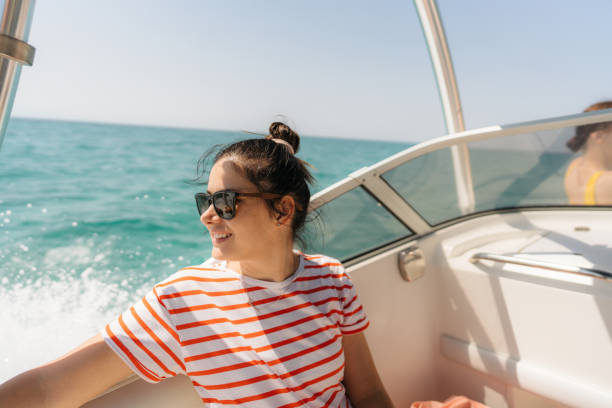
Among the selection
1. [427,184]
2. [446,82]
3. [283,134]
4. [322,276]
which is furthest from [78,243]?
[322,276]

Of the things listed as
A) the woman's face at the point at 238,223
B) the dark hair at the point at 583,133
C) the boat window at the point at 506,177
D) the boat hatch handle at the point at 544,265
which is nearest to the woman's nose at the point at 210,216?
the woman's face at the point at 238,223

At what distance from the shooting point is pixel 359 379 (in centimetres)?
113

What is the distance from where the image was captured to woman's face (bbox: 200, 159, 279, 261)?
0.94 m

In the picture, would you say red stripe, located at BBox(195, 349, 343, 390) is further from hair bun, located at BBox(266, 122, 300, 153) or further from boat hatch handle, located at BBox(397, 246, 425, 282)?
boat hatch handle, located at BBox(397, 246, 425, 282)

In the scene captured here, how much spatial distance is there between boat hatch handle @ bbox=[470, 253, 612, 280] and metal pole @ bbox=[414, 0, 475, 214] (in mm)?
722

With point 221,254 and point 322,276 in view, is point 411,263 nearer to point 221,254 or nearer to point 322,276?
point 322,276

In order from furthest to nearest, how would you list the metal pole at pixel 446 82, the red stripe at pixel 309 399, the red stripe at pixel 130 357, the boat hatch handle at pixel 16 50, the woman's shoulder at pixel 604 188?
the metal pole at pixel 446 82, the woman's shoulder at pixel 604 188, the red stripe at pixel 309 399, the red stripe at pixel 130 357, the boat hatch handle at pixel 16 50

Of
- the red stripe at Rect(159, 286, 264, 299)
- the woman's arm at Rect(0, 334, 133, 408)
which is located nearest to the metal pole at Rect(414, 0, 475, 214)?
the red stripe at Rect(159, 286, 264, 299)

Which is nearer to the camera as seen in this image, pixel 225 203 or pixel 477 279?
pixel 225 203

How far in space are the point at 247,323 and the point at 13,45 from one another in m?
0.69

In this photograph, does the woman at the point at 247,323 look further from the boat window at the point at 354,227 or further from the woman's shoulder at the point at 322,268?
the boat window at the point at 354,227

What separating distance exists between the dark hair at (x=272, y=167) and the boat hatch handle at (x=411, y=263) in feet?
2.39

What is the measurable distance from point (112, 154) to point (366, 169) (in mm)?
20153

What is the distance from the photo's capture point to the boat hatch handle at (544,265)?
1.37 m
